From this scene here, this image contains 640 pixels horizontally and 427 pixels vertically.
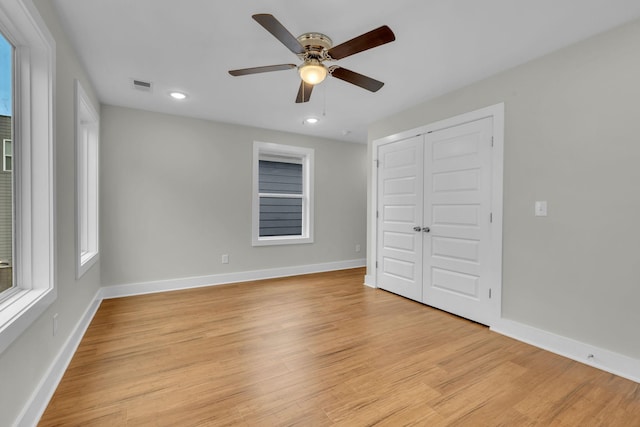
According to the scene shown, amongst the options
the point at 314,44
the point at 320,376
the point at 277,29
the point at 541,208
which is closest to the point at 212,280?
the point at 320,376

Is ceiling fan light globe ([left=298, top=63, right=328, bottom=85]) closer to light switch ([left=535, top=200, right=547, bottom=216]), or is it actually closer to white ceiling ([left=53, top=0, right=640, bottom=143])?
white ceiling ([left=53, top=0, right=640, bottom=143])

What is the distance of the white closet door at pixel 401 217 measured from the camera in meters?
3.62

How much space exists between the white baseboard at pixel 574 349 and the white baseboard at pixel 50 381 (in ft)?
11.2

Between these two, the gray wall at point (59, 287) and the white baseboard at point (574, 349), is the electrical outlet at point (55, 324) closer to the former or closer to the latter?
the gray wall at point (59, 287)

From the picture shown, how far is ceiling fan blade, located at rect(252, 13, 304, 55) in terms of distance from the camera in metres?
1.58

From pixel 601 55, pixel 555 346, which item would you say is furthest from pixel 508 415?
pixel 601 55

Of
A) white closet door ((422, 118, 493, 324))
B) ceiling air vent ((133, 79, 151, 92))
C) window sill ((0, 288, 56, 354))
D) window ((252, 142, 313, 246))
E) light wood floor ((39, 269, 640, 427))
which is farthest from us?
window ((252, 142, 313, 246))

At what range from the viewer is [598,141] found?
2.20m

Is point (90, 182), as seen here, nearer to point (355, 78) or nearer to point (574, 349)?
point (355, 78)

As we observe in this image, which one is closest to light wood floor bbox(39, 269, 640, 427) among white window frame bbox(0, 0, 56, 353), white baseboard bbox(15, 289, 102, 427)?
white baseboard bbox(15, 289, 102, 427)

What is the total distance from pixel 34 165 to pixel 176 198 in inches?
95.0

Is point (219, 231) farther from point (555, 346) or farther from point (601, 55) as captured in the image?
point (601, 55)

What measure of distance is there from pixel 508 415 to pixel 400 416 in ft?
2.02

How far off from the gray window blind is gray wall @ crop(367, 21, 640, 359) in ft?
11.3
